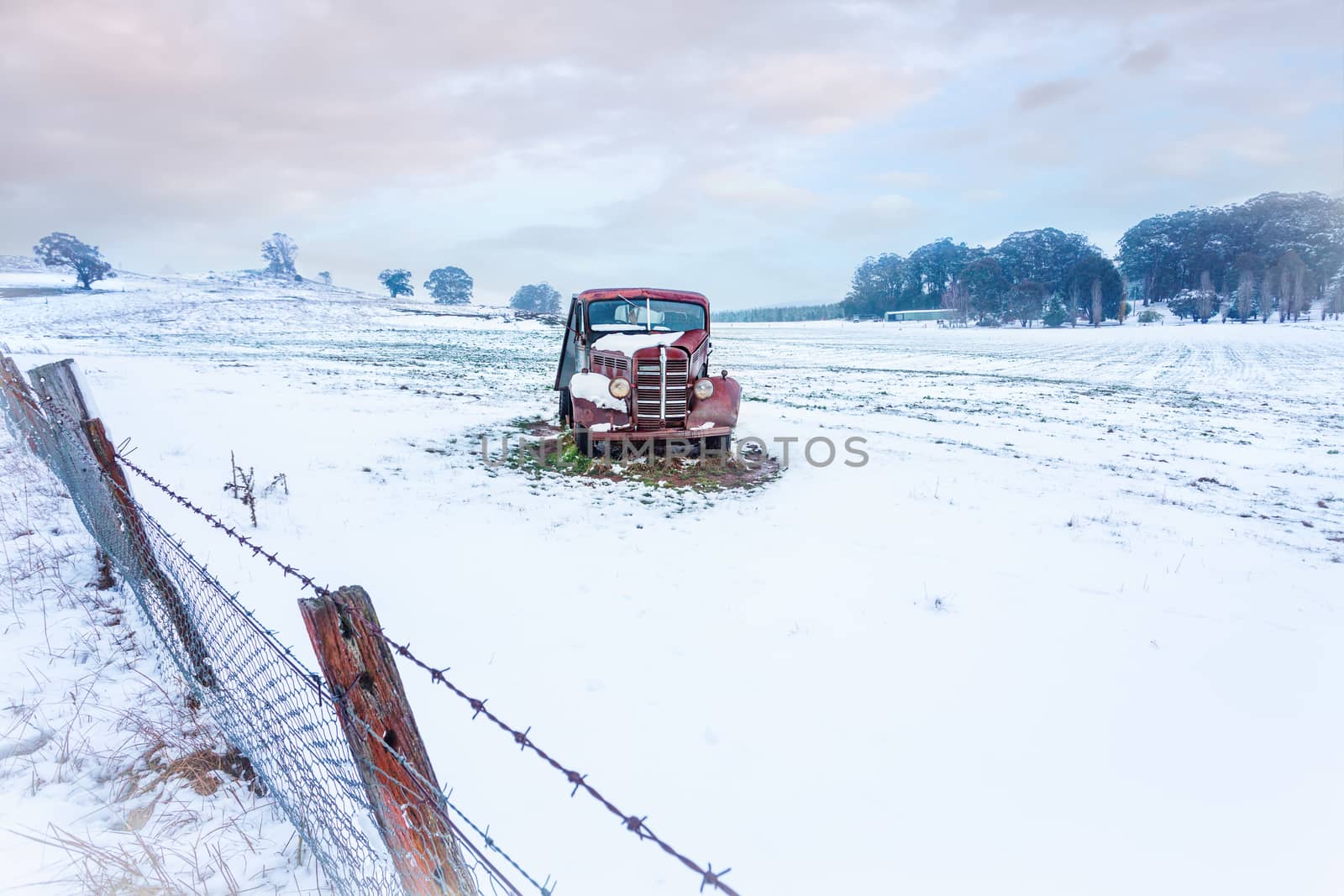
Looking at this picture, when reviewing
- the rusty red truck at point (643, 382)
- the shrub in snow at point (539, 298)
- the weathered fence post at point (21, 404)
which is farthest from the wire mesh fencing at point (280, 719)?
the shrub in snow at point (539, 298)

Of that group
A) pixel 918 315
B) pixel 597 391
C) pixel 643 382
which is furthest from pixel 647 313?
pixel 918 315

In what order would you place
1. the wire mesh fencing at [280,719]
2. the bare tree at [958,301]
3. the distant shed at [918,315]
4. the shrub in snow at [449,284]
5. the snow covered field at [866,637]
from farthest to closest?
the shrub in snow at [449,284]
the distant shed at [918,315]
the bare tree at [958,301]
the snow covered field at [866,637]
the wire mesh fencing at [280,719]

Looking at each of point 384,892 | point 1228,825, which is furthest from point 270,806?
point 1228,825

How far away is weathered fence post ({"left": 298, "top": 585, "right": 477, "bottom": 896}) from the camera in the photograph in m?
1.66

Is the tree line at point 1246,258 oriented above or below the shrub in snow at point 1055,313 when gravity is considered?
above

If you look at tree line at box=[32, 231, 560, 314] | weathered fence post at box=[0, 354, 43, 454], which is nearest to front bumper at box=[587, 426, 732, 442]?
weathered fence post at box=[0, 354, 43, 454]

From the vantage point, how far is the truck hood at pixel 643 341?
9.19m

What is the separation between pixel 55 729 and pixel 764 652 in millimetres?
3881

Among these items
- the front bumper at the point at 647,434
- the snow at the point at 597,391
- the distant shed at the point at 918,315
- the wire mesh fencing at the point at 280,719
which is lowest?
the wire mesh fencing at the point at 280,719

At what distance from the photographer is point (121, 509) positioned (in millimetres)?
3625

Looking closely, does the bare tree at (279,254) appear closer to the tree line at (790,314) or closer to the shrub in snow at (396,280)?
the shrub in snow at (396,280)

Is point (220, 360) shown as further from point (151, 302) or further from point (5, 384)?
point (151, 302)

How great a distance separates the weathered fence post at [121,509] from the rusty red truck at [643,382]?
222 inches

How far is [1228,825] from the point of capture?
118 inches
